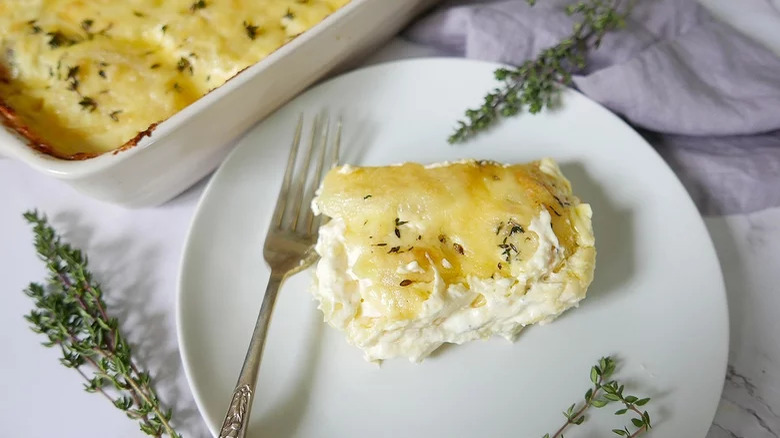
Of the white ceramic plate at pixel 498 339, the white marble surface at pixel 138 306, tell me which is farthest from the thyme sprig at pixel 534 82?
the white marble surface at pixel 138 306

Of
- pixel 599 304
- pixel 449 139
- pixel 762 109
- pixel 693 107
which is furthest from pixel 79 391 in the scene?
pixel 762 109

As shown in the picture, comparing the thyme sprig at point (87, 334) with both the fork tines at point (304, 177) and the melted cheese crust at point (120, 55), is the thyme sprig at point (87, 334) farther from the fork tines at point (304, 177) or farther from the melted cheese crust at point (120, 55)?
the fork tines at point (304, 177)

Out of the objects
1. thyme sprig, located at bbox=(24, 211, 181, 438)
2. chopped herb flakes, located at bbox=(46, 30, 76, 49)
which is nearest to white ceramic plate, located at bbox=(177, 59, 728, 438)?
thyme sprig, located at bbox=(24, 211, 181, 438)

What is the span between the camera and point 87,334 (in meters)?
1.46

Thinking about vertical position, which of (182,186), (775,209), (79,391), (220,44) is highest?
Result: (220,44)

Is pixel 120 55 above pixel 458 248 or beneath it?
above

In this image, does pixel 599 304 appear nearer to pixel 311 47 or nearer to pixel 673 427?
pixel 673 427

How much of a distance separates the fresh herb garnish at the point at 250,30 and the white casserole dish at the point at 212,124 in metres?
0.16

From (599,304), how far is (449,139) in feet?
1.83

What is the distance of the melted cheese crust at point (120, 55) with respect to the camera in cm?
152

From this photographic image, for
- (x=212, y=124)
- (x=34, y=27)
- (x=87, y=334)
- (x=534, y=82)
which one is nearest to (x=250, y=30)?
(x=212, y=124)

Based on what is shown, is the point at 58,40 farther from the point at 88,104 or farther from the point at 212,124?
the point at 212,124

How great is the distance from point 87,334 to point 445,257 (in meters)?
0.87

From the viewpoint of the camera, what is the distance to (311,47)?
155 centimetres
